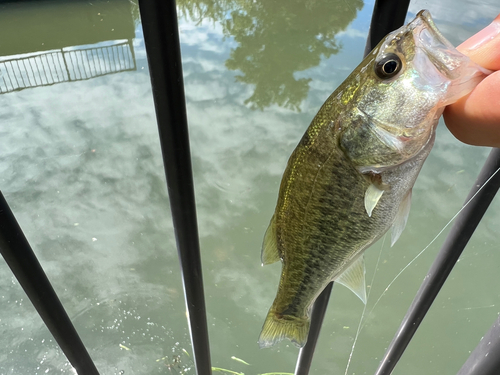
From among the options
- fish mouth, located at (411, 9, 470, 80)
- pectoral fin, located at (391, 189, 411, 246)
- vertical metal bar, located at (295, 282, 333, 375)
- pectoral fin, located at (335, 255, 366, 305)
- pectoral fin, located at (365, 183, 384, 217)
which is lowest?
vertical metal bar, located at (295, 282, 333, 375)

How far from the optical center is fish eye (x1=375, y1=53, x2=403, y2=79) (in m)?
0.63

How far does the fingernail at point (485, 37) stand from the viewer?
503mm

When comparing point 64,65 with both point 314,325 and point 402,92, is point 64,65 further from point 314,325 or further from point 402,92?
point 402,92

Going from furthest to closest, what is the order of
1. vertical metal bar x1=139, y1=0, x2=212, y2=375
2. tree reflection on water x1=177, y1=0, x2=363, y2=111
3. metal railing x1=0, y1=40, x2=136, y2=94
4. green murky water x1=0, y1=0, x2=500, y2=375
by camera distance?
1. metal railing x1=0, y1=40, x2=136, y2=94
2. tree reflection on water x1=177, y1=0, x2=363, y2=111
3. green murky water x1=0, y1=0, x2=500, y2=375
4. vertical metal bar x1=139, y1=0, x2=212, y2=375

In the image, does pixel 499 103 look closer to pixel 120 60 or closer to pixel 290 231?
pixel 290 231

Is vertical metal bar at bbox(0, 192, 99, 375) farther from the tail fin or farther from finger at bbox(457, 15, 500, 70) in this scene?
finger at bbox(457, 15, 500, 70)

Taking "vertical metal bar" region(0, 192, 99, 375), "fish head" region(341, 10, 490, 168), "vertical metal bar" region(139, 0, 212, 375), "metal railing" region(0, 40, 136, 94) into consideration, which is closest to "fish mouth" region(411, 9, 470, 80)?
"fish head" region(341, 10, 490, 168)

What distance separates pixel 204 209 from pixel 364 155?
93.1 inches

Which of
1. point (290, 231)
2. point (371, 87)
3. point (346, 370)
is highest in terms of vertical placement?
point (371, 87)

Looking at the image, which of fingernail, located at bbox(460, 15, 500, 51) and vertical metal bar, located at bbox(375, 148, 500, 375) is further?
vertical metal bar, located at bbox(375, 148, 500, 375)

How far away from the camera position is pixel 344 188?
70cm

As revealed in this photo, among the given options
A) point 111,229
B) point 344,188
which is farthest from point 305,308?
point 111,229

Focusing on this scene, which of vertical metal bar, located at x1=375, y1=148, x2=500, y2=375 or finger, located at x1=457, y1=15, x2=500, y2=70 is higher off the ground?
finger, located at x1=457, y1=15, x2=500, y2=70

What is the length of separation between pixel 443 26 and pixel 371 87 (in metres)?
5.40
